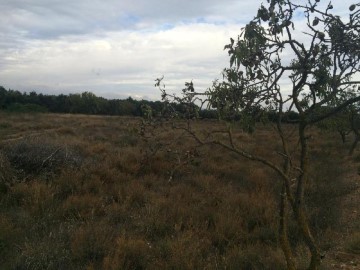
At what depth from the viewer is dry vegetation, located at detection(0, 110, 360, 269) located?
5645mm

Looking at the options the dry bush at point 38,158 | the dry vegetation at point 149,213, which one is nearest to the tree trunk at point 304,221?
the dry vegetation at point 149,213

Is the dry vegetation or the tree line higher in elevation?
the tree line

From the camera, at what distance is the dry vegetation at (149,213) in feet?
18.5

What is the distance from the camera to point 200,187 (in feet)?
34.9

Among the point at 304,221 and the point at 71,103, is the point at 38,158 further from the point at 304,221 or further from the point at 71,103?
the point at 71,103

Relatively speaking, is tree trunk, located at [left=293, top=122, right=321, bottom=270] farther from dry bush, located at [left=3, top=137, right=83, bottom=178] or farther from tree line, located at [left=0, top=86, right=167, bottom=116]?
tree line, located at [left=0, top=86, right=167, bottom=116]

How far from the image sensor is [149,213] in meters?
7.62

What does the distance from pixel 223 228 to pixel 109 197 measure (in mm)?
→ 2980

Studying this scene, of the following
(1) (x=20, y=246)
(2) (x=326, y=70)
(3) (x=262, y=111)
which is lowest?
(1) (x=20, y=246)

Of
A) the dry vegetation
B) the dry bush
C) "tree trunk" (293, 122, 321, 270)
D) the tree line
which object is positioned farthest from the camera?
the tree line

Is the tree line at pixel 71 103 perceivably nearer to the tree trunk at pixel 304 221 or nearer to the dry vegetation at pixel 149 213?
the dry vegetation at pixel 149 213

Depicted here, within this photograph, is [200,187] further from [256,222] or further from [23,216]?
[23,216]

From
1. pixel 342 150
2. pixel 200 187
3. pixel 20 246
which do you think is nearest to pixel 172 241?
pixel 20 246

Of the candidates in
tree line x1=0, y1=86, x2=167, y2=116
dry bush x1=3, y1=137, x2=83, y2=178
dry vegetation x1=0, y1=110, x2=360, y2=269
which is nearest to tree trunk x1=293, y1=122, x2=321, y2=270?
dry vegetation x1=0, y1=110, x2=360, y2=269
